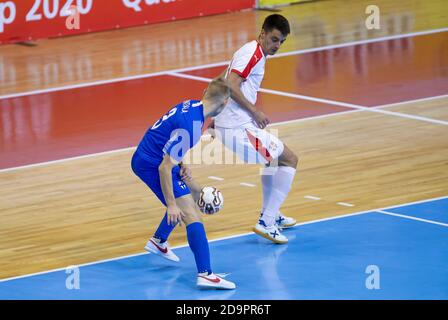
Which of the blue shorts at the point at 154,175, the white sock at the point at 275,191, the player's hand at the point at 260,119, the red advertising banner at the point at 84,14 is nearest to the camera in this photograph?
the blue shorts at the point at 154,175

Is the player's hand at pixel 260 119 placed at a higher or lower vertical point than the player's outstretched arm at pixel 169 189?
higher

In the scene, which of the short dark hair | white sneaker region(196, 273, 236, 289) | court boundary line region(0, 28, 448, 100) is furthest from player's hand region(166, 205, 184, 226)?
court boundary line region(0, 28, 448, 100)

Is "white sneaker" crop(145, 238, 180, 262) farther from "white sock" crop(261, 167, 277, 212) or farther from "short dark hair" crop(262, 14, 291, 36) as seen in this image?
"short dark hair" crop(262, 14, 291, 36)

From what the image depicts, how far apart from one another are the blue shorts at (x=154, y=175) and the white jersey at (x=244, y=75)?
127 cm

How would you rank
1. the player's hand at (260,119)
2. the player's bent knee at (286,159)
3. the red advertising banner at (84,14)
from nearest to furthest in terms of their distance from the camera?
the player's hand at (260,119)
the player's bent knee at (286,159)
the red advertising banner at (84,14)

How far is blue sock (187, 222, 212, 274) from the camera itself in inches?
390

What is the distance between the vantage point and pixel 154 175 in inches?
402

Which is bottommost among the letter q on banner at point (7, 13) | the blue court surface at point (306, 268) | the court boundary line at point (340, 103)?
the blue court surface at point (306, 268)

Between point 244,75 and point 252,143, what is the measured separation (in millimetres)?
644

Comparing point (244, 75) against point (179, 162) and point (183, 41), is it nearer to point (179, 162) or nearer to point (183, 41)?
point (179, 162)

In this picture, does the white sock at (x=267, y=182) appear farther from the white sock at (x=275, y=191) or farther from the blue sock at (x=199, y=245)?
the blue sock at (x=199, y=245)

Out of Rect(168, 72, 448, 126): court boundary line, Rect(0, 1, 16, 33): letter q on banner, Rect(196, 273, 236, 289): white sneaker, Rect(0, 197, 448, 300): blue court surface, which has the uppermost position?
Rect(0, 1, 16, 33): letter q on banner

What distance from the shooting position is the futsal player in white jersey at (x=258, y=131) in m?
11.1

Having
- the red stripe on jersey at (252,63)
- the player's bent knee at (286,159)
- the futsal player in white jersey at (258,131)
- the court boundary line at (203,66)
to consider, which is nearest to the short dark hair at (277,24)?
the futsal player in white jersey at (258,131)
